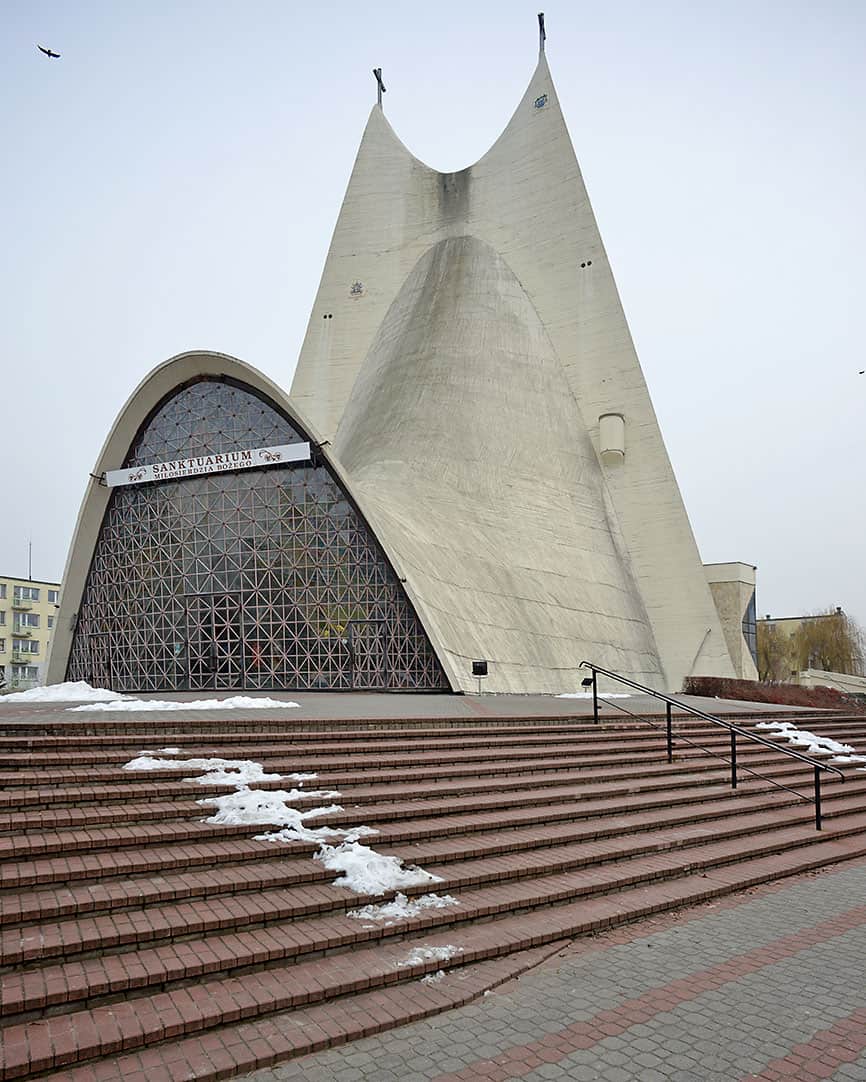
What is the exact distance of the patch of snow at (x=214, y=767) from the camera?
6.43 metres

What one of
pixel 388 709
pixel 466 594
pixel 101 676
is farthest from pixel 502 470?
pixel 388 709

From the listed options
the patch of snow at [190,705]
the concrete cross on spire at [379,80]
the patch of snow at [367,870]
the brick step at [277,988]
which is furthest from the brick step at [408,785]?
the concrete cross on spire at [379,80]

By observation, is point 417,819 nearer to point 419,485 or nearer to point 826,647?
point 419,485

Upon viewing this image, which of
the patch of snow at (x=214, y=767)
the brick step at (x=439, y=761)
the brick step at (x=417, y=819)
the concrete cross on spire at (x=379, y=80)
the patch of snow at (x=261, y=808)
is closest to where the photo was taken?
the brick step at (x=417, y=819)

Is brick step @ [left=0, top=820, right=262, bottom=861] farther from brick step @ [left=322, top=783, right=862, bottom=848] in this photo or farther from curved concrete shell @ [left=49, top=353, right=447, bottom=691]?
curved concrete shell @ [left=49, top=353, right=447, bottom=691]

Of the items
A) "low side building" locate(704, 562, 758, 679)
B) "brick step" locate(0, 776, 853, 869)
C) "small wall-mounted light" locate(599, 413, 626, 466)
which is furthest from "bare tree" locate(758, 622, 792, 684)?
"brick step" locate(0, 776, 853, 869)

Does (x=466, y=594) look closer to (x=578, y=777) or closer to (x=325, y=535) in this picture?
(x=325, y=535)

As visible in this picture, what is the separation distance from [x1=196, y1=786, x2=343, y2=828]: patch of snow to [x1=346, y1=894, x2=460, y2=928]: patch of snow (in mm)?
1020

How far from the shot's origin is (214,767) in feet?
22.2

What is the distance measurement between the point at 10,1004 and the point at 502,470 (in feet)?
63.5

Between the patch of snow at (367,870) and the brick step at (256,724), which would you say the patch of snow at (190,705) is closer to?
the brick step at (256,724)

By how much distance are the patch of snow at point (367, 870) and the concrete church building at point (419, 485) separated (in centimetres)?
888

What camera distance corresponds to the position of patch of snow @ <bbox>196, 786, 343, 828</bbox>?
5.82 meters

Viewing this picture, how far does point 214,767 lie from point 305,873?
6.04 ft
